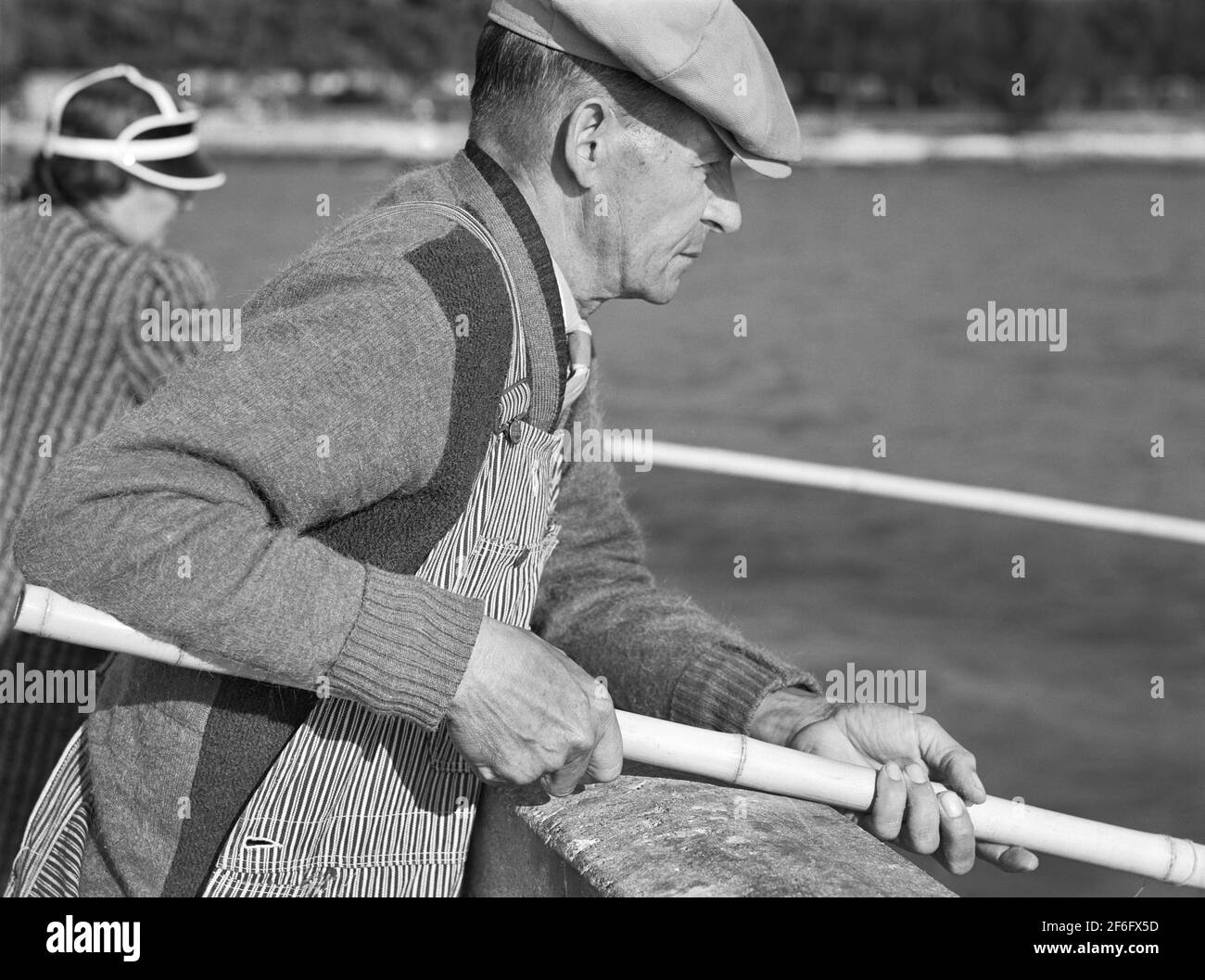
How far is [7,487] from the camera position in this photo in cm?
328

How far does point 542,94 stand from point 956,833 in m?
1.00

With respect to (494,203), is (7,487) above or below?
below

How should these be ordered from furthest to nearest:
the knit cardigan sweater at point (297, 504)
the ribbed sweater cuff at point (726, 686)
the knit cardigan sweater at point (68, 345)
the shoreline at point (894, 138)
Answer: the shoreline at point (894, 138) → the knit cardigan sweater at point (68, 345) → the ribbed sweater cuff at point (726, 686) → the knit cardigan sweater at point (297, 504)

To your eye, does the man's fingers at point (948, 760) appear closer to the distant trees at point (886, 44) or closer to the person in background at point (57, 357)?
the person in background at point (57, 357)

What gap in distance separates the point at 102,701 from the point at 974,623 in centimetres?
1070

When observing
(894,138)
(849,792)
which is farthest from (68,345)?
(894,138)

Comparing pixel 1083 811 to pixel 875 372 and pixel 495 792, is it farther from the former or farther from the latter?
pixel 875 372

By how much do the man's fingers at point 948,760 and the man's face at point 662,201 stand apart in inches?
26.4

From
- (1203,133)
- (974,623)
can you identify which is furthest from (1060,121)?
(974,623)

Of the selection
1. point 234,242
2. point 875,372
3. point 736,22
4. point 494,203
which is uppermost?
point 234,242

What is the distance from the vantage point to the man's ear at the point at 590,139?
175 cm

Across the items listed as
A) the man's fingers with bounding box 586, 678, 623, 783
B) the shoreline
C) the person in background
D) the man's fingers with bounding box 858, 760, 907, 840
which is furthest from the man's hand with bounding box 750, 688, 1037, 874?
the shoreline

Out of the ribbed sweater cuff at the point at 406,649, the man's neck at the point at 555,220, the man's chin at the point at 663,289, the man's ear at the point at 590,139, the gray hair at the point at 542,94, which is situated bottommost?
the ribbed sweater cuff at the point at 406,649

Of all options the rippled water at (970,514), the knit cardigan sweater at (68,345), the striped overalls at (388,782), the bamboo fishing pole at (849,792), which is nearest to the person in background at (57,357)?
the knit cardigan sweater at (68,345)
